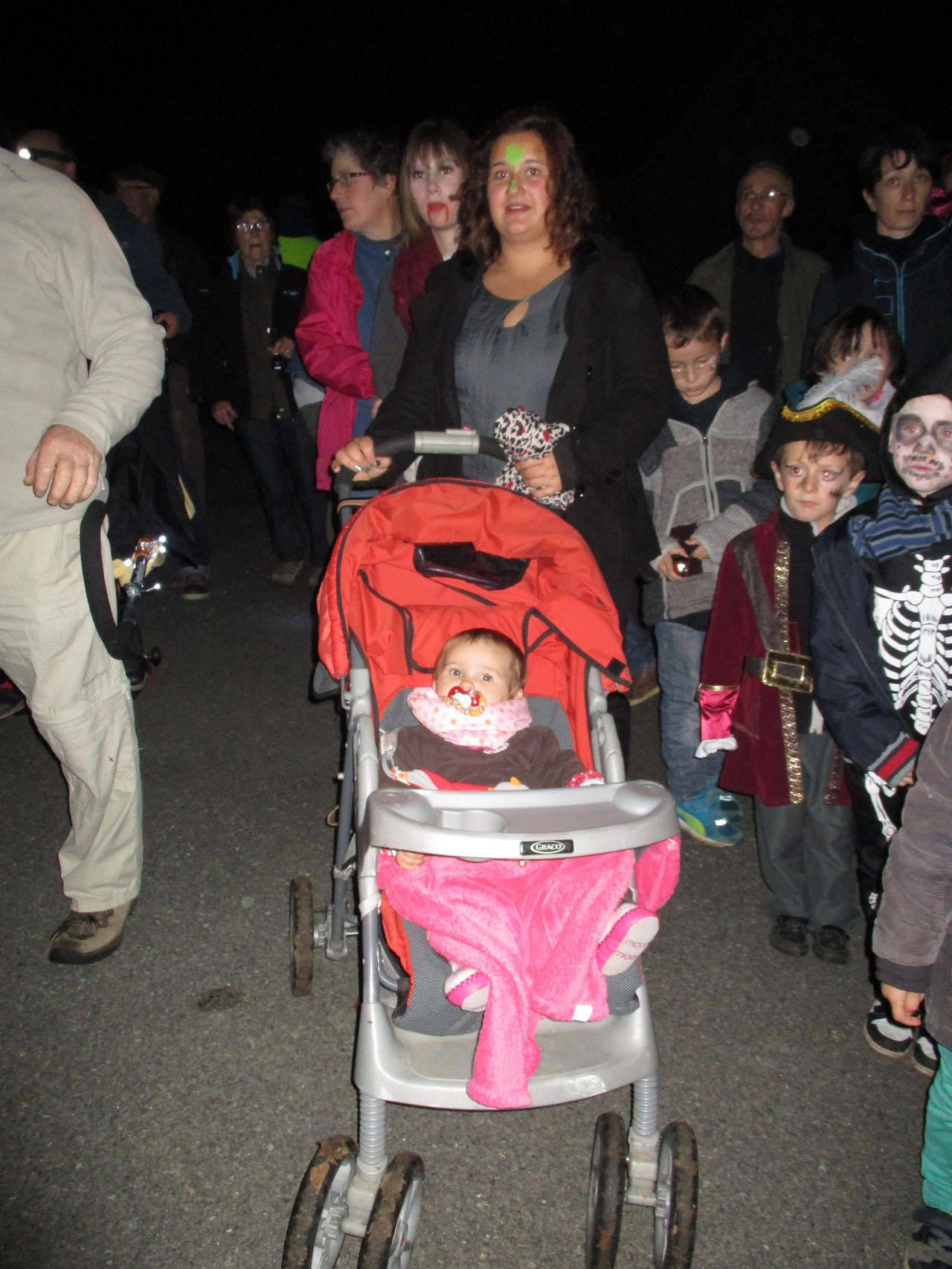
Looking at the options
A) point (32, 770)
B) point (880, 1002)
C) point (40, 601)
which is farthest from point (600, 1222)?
point (32, 770)

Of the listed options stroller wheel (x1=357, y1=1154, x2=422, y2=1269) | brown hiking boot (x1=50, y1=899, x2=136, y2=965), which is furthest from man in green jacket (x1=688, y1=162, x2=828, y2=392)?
stroller wheel (x1=357, y1=1154, x2=422, y2=1269)

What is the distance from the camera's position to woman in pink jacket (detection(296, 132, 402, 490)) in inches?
146

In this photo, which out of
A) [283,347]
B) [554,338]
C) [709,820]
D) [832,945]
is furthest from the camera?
[283,347]

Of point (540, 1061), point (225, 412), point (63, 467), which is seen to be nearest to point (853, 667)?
point (540, 1061)

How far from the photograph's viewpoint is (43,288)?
230 cm

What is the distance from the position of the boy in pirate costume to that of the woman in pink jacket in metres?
1.83

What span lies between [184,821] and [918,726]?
103 inches

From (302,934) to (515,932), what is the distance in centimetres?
103

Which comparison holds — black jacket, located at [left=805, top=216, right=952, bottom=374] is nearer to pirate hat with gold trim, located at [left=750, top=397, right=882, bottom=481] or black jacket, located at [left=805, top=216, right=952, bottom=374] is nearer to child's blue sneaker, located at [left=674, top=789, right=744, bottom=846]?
pirate hat with gold trim, located at [left=750, top=397, right=882, bottom=481]

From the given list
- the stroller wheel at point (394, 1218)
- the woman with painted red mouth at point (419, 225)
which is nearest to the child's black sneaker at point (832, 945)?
the stroller wheel at point (394, 1218)

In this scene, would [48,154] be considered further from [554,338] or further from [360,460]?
[554,338]

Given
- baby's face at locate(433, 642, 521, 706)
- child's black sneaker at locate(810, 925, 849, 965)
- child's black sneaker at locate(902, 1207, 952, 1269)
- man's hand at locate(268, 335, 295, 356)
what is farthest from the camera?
man's hand at locate(268, 335, 295, 356)

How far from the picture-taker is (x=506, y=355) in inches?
103

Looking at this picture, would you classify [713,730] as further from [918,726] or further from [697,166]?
[697,166]
